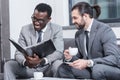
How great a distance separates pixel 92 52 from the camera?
289cm

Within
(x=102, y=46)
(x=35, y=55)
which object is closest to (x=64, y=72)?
(x=35, y=55)

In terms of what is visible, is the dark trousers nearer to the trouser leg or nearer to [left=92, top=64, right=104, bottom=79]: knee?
the trouser leg

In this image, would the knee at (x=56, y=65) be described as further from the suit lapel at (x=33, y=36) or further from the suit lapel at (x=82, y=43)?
the suit lapel at (x=33, y=36)

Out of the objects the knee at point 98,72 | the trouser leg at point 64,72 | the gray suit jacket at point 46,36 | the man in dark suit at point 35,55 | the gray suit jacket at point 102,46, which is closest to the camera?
the knee at point 98,72

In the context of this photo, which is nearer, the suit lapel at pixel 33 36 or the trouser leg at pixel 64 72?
the trouser leg at pixel 64 72

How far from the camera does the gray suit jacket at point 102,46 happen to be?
270cm

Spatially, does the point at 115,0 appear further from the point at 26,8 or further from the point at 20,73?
the point at 20,73

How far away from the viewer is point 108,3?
13.4ft

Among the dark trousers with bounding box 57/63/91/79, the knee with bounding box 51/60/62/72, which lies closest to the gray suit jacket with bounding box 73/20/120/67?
the dark trousers with bounding box 57/63/91/79

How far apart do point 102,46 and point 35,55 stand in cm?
63

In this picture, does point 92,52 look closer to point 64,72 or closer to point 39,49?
point 64,72

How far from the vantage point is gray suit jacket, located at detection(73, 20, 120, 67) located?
8.85ft

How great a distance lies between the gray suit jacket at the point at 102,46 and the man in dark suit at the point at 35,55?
32 centimetres

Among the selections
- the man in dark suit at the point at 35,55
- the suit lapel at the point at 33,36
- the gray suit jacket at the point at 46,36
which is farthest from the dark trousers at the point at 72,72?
the suit lapel at the point at 33,36
